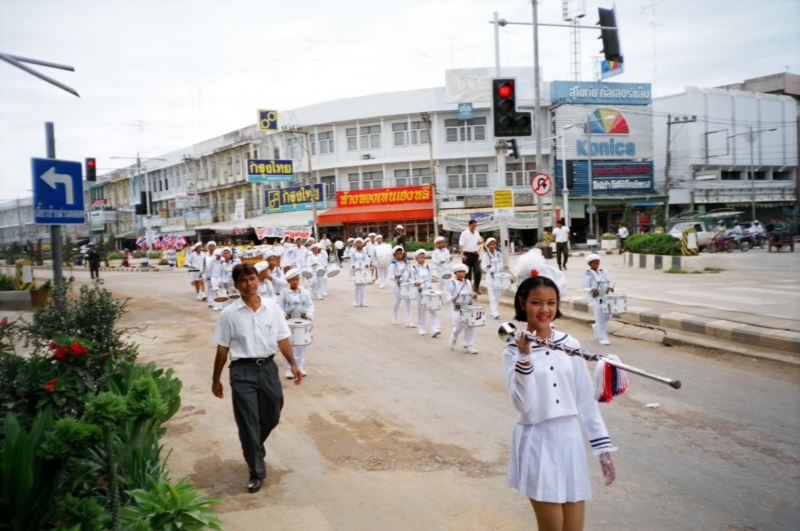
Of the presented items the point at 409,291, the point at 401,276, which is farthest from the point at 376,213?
the point at 409,291

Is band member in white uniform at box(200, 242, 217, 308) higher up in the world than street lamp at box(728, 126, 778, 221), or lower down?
lower down

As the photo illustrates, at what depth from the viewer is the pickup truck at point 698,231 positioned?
30.0 metres

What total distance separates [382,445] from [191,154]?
60133 mm

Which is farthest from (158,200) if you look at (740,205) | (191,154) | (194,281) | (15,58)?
(15,58)

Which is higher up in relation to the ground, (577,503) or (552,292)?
(552,292)

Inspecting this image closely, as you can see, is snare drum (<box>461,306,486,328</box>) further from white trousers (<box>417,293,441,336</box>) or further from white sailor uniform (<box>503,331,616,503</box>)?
white sailor uniform (<box>503,331,616,503</box>)

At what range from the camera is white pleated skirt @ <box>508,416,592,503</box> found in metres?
3.07

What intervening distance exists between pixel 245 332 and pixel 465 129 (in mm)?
39273

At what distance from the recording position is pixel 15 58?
5.26 metres

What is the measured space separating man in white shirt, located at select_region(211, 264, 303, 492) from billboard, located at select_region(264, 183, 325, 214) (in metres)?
38.2

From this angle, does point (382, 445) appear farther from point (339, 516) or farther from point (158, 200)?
point (158, 200)

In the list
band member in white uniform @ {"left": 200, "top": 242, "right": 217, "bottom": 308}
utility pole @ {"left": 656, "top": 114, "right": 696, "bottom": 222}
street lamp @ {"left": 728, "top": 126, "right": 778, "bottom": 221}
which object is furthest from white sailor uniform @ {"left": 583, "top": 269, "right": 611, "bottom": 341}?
street lamp @ {"left": 728, "top": 126, "right": 778, "bottom": 221}

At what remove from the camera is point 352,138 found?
148 feet

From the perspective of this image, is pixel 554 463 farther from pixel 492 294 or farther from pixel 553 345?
pixel 492 294
